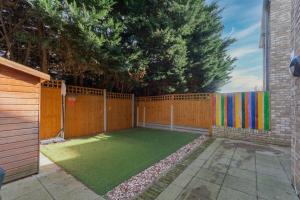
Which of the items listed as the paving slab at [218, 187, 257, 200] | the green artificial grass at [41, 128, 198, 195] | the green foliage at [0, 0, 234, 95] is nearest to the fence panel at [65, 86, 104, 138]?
the green foliage at [0, 0, 234, 95]

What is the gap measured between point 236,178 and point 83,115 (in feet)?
21.0

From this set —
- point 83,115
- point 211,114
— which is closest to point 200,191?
point 211,114

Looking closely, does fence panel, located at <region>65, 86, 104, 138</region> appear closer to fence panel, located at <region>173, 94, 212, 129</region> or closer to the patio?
the patio

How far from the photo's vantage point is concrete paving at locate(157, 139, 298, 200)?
2.45m

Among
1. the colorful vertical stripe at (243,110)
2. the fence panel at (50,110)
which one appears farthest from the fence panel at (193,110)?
the fence panel at (50,110)

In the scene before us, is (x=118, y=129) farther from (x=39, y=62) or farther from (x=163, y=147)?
(x=39, y=62)

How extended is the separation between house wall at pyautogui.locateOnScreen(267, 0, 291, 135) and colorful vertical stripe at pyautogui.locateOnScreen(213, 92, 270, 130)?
251 mm

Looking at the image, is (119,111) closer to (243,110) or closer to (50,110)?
(50,110)

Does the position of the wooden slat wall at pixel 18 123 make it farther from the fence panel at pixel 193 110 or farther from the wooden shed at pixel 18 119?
the fence panel at pixel 193 110

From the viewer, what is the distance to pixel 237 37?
10.9 m

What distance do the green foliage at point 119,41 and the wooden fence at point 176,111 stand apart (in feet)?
2.39

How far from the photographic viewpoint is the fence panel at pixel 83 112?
6.76m

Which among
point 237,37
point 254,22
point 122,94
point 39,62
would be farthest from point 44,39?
point 237,37

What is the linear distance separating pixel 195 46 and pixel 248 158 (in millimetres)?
6889
